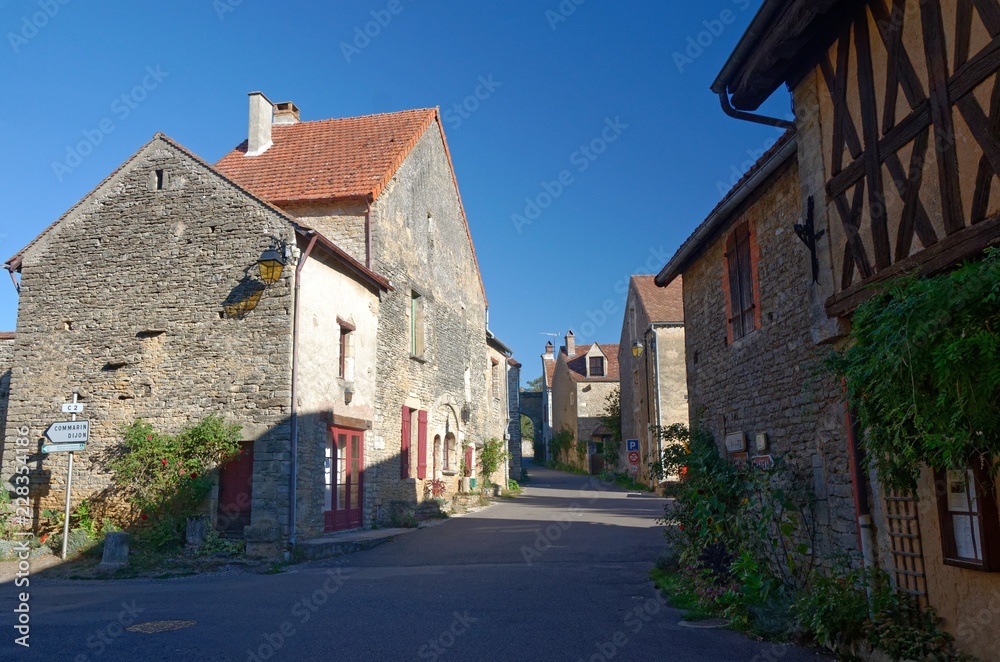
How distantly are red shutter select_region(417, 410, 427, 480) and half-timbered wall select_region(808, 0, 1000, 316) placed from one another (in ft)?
46.2

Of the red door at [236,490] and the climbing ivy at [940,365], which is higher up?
the climbing ivy at [940,365]

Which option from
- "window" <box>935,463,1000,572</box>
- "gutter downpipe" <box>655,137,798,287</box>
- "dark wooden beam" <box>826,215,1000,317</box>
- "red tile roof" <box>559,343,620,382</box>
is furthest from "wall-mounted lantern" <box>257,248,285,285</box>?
"red tile roof" <box>559,343,620,382</box>

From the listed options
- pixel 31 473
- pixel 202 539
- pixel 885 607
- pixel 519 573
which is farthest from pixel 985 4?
pixel 31 473

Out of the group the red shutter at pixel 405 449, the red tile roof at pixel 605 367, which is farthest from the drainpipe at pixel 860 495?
the red tile roof at pixel 605 367

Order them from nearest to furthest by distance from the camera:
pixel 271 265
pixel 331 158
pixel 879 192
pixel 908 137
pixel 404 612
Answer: pixel 908 137 → pixel 879 192 → pixel 404 612 → pixel 271 265 → pixel 331 158

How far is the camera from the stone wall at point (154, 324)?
12.9 m

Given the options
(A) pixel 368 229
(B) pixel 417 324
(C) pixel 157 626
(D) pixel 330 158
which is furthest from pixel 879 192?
(D) pixel 330 158

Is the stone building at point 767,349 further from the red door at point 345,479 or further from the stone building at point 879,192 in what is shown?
the red door at point 345,479

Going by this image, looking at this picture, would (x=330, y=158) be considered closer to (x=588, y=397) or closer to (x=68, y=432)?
(x=68, y=432)

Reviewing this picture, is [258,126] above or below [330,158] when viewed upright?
above

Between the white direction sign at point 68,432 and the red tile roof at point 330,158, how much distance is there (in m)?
7.03

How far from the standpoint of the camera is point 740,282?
31.9 ft

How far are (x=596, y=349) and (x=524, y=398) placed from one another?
21148 millimetres

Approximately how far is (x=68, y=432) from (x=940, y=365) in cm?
1212
